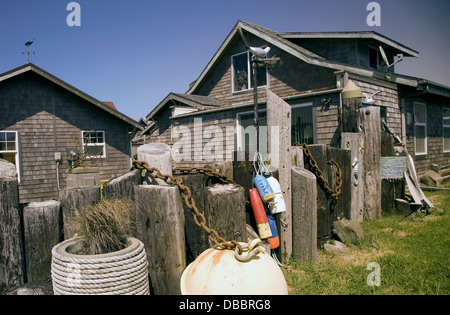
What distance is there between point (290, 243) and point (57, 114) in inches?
480

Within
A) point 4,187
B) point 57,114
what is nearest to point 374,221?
point 4,187

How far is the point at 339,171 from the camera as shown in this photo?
5.07 metres

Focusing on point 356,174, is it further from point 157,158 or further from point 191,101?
point 191,101

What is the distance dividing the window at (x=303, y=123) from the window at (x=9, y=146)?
33.2ft

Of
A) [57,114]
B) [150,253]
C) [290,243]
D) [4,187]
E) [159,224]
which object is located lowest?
[290,243]

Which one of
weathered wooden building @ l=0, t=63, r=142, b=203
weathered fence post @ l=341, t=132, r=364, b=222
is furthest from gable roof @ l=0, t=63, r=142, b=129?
weathered fence post @ l=341, t=132, r=364, b=222

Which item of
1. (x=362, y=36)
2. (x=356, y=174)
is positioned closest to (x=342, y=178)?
(x=356, y=174)

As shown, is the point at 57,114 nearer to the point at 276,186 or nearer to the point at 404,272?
the point at 276,186

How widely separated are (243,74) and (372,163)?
10281 millimetres

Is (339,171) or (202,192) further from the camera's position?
(339,171)

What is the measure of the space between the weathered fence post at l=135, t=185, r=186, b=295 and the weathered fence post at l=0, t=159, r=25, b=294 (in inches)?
42.7

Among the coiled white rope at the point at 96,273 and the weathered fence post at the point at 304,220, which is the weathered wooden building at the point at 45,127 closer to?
the weathered fence post at the point at 304,220

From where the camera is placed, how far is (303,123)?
1162 cm
